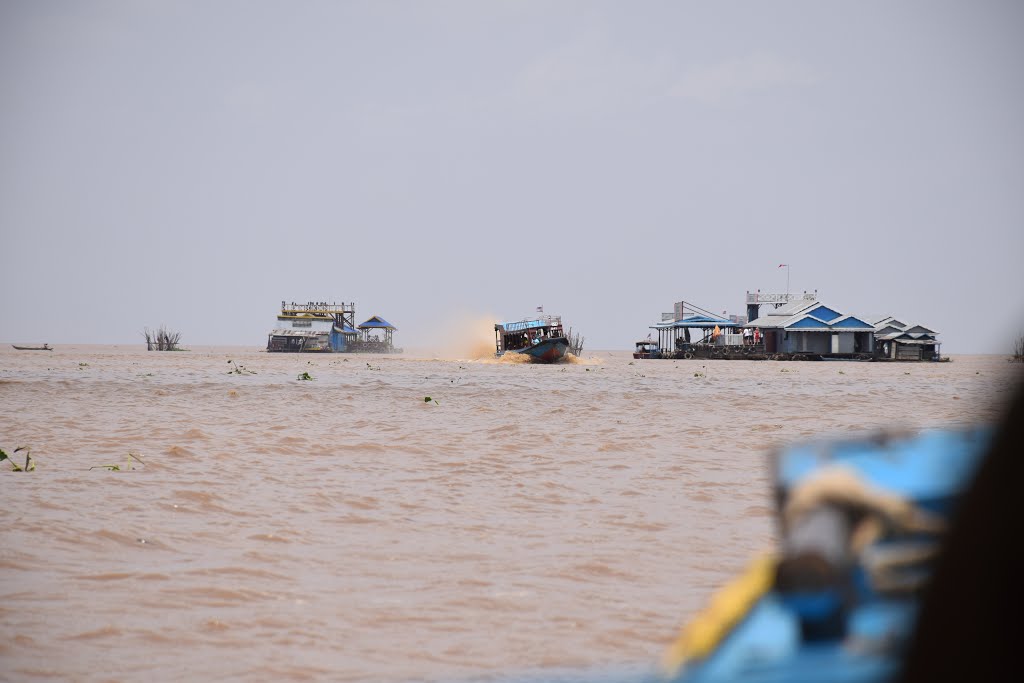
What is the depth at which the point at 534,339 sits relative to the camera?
58.6m

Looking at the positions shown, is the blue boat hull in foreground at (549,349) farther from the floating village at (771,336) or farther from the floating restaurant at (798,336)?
the floating restaurant at (798,336)

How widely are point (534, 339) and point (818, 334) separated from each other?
21.2 m

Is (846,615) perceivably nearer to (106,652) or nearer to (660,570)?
(106,652)

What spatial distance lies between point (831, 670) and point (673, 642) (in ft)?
10.9

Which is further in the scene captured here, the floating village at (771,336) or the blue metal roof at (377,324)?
the blue metal roof at (377,324)

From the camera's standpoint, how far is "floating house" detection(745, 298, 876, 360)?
58875mm

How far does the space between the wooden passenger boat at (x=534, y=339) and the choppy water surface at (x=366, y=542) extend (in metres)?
39.9

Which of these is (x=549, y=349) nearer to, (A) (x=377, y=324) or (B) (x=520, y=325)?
(B) (x=520, y=325)

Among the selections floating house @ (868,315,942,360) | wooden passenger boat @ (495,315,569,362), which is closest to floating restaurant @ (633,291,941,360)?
floating house @ (868,315,942,360)

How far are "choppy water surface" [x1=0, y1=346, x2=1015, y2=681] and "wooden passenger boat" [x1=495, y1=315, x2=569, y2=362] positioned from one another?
39889mm

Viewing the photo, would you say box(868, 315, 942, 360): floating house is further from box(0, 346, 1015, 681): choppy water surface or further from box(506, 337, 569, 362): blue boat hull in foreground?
box(0, 346, 1015, 681): choppy water surface

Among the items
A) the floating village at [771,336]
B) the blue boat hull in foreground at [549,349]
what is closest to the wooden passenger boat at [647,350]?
the floating village at [771,336]

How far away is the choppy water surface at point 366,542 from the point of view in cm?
416

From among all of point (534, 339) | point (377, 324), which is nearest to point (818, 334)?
point (534, 339)
